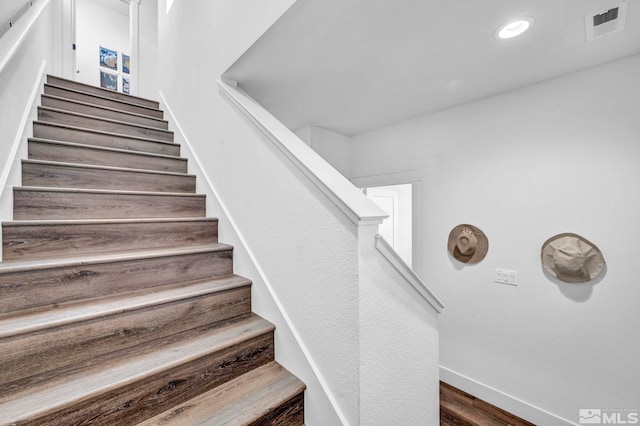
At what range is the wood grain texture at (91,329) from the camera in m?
0.90

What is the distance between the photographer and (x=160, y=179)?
1.94m

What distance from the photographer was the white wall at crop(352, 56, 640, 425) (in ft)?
5.09

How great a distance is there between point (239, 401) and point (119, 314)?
608mm

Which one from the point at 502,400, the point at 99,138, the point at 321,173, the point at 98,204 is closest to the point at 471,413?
the point at 502,400

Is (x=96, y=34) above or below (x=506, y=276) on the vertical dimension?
above

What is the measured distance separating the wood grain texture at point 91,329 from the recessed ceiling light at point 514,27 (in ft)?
6.25

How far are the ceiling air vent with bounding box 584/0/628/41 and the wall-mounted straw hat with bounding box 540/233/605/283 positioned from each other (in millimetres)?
1133

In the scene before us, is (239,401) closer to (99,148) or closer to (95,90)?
(99,148)

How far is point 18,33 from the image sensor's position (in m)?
1.60

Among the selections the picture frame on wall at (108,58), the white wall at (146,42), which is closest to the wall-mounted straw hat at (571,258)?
the white wall at (146,42)

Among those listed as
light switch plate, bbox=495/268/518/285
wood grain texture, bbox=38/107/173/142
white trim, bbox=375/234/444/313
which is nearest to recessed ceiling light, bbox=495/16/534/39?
white trim, bbox=375/234/444/313

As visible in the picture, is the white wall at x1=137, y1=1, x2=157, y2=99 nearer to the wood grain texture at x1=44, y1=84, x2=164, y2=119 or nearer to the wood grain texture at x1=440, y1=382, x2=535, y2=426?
the wood grain texture at x1=44, y1=84, x2=164, y2=119

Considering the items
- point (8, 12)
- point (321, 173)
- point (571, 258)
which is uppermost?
point (8, 12)

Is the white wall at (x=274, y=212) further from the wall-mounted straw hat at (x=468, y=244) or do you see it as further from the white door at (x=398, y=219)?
the white door at (x=398, y=219)
